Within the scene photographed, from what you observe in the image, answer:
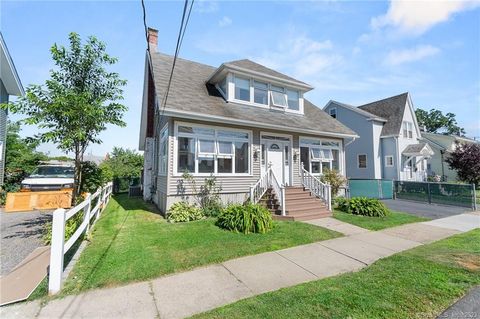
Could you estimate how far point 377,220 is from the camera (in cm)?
886

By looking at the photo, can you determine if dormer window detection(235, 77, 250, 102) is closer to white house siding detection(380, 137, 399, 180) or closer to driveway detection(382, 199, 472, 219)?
driveway detection(382, 199, 472, 219)

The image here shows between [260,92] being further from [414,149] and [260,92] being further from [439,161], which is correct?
[439,161]

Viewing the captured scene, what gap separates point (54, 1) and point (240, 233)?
7724 millimetres

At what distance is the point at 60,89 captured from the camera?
20.0ft

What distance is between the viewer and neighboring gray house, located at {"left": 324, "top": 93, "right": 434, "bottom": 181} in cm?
2083

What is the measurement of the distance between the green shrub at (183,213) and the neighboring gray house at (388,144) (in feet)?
59.0

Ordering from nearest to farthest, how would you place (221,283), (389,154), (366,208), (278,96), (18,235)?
(221,283), (18,235), (366,208), (278,96), (389,154)

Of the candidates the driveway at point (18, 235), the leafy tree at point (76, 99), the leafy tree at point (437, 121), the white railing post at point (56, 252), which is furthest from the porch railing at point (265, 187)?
the leafy tree at point (437, 121)

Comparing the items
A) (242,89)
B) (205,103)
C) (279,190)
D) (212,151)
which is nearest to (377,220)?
(279,190)

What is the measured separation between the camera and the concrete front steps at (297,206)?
9.02 m

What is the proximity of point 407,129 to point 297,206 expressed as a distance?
737 inches

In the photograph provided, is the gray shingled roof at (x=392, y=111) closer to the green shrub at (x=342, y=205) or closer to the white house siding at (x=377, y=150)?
the white house siding at (x=377, y=150)

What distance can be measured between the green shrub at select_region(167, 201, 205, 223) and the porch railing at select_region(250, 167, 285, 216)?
7.35ft

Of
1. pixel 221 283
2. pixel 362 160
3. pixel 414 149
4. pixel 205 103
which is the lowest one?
pixel 221 283
